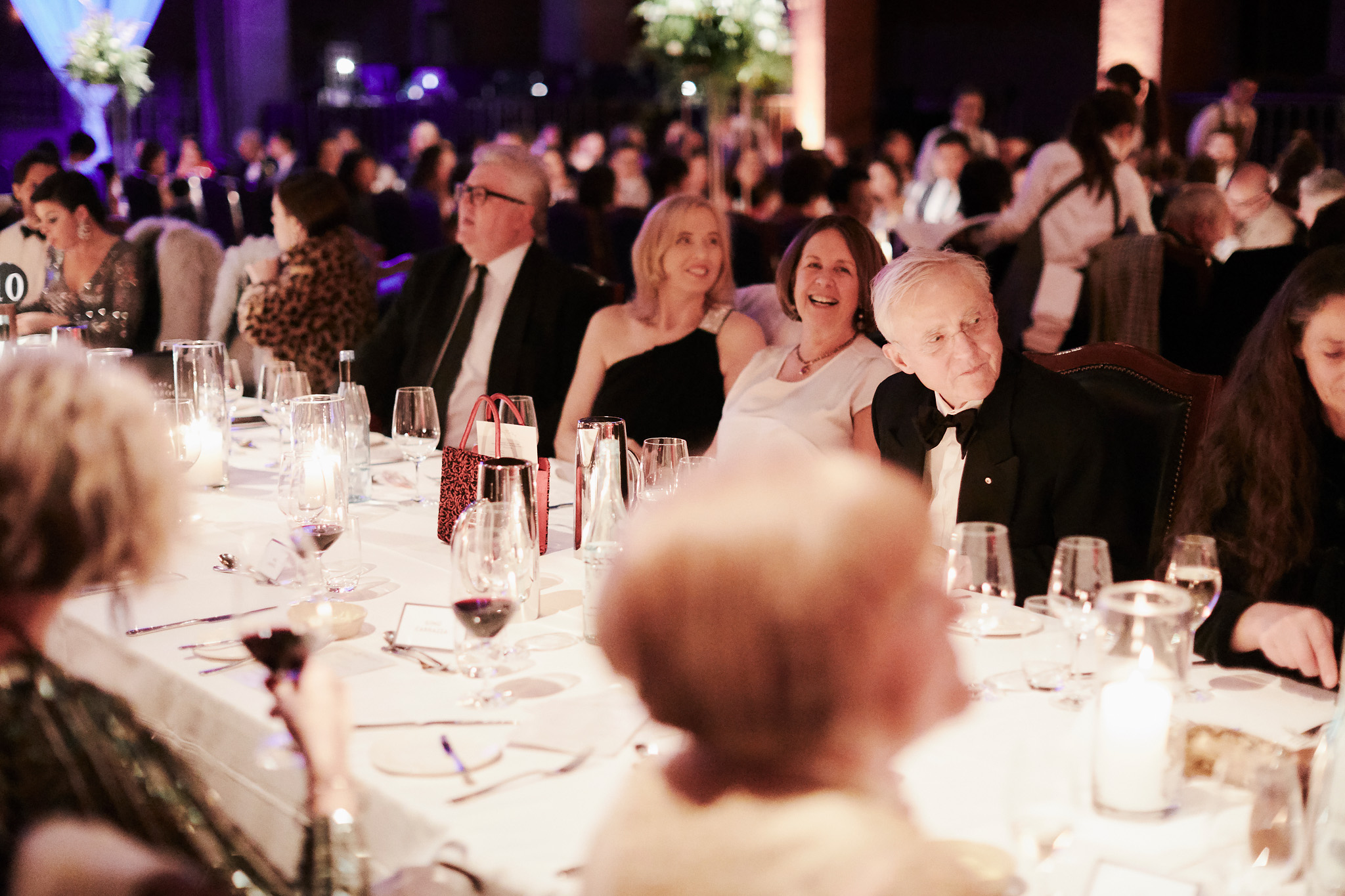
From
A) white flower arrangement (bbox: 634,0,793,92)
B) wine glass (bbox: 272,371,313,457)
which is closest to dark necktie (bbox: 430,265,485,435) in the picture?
wine glass (bbox: 272,371,313,457)

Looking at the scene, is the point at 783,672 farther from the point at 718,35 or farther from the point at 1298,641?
the point at 718,35

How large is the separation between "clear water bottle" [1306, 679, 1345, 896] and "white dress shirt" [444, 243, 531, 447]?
3.22 metres

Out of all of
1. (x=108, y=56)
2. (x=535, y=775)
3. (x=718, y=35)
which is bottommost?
(x=535, y=775)

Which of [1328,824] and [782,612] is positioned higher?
[782,612]

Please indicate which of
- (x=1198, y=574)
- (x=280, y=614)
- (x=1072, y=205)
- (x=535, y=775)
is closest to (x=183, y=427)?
(x=280, y=614)

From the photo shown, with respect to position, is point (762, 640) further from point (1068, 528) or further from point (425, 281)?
point (425, 281)

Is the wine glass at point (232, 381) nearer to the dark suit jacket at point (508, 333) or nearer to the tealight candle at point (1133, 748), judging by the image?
the dark suit jacket at point (508, 333)

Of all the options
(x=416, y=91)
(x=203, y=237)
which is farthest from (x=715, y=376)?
(x=416, y=91)

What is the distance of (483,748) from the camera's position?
55.9 inches

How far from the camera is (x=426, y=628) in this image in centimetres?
181

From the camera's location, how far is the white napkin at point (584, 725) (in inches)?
56.7

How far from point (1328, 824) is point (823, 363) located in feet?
6.84

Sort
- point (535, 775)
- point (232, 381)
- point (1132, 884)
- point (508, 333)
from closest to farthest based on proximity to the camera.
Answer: point (1132, 884)
point (535, 775)
point (232, 381)
point (508, 333)

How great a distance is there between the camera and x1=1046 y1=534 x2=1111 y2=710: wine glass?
5.01 feet
